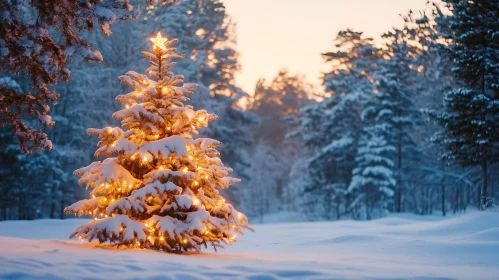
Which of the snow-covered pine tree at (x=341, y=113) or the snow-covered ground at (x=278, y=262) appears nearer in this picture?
the snow-covered ground at (x=278, y=262)

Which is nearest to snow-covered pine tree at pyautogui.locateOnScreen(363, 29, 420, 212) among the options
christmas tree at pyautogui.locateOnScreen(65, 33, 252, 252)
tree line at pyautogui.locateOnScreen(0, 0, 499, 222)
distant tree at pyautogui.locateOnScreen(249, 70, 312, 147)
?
tree line at pyautogui.locateOnScreen(0, 0, 499, 222)

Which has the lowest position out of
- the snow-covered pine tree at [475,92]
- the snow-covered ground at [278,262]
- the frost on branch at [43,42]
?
the snow-covered ground at [278,262]

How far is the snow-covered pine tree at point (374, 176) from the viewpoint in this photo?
3691cm

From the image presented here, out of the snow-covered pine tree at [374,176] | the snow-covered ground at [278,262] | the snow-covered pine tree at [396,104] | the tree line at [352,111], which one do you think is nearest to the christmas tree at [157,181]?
the snow-covered ground at [278,262]

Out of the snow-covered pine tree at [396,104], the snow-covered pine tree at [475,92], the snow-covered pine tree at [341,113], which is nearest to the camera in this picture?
the snow-covered pine tree at [475,92]

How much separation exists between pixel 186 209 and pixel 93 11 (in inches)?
161

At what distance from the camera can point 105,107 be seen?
33.8 meters

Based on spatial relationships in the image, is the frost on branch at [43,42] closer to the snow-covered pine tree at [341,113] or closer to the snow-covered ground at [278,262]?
the snow-covered ground at [278,262]

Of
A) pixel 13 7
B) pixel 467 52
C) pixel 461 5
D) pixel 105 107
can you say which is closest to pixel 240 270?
pixel 13 7

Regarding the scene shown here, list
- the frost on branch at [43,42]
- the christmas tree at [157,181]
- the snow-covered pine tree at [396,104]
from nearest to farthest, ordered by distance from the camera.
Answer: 1. the frost on branch at [43,42]
2. the christmas tree at [157,181]
3. the snow-covered pine tree at [396,104]

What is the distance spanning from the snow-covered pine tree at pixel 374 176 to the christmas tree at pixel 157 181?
2664cm

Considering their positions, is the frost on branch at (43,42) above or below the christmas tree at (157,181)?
above

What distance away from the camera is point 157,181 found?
35.5ft

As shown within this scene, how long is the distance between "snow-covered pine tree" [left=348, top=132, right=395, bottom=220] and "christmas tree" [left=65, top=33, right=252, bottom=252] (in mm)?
26640
